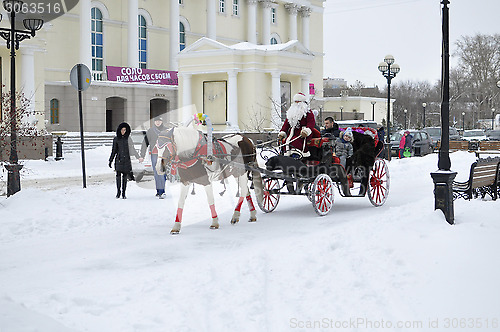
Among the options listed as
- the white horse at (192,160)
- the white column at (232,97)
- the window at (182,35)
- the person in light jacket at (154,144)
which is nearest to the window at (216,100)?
the white column at (232,97)

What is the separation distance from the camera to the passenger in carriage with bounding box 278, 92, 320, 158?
12.3 m

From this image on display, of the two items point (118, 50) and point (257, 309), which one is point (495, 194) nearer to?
point (257, 309)

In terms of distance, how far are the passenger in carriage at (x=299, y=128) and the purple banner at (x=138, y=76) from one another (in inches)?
1360

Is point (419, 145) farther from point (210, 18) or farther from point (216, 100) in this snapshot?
point (210, 18)

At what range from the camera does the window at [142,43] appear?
55.5 metres

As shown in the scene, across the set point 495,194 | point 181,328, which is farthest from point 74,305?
point 495,194

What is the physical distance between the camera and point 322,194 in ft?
40.3

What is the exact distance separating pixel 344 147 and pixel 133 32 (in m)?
41.6

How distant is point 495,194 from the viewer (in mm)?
14008

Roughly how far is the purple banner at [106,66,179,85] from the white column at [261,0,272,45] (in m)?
20.4

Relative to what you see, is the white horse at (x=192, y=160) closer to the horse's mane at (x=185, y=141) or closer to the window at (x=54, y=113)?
the horse's mane at (x=185, y=141)

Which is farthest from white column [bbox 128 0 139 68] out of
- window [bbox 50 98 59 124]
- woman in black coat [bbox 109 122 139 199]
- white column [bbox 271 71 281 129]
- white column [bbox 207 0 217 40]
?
woman in black coat [bbox 109 122 139 199]

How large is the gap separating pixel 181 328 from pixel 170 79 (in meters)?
43.0

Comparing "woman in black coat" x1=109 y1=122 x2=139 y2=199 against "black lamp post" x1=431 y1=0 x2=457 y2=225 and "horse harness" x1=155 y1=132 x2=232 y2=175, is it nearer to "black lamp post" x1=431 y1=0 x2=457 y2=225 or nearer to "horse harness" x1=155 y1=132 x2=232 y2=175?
"horse harness" x1=155 y1=132 x2=232 y2=175
